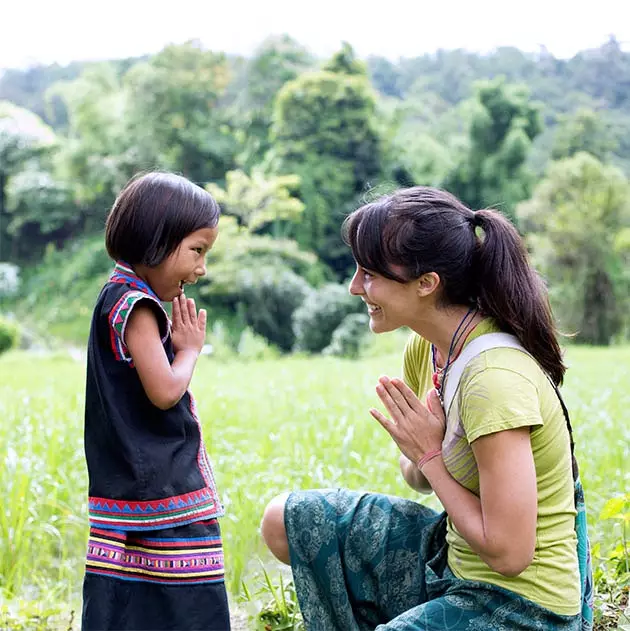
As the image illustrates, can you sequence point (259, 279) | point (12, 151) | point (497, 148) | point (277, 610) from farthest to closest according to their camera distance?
1. point (12, 151)
2. point (497, 148)
3. point (259, 279)
4. point (277, 610)

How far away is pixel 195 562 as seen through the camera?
5.06 ft

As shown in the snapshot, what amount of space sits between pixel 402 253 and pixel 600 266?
1037 cm

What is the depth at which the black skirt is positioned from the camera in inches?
60.1

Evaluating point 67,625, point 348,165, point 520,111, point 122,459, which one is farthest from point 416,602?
point 520,111

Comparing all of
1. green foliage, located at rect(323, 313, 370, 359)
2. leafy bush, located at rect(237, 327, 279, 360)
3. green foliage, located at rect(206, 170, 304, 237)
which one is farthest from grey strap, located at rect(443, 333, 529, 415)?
green foliage, located at rect(206, 170, 304, 237)

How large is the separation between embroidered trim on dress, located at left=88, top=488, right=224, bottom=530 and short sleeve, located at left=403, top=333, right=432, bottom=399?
1.61 feet

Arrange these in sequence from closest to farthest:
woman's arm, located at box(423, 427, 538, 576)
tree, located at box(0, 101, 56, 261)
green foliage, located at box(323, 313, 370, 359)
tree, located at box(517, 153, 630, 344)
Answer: woman's arm, located at box(423, 427, 538, 576) < green foliage, located at box(323, 313, 370, 359) < tree, located at box(517, 153, 630, 344) < tree, located at box(0, 101, 56, 261)

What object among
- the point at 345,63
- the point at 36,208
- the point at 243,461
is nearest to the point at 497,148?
the point at 345,63

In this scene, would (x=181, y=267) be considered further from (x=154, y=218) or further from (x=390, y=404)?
(x=390, y=404)

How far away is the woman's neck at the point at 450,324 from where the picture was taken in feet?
4.86

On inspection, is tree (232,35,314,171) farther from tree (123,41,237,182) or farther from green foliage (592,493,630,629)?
green foliage (592,493,630,629)

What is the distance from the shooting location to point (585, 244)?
37.1 feet

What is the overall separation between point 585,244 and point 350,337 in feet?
12.0

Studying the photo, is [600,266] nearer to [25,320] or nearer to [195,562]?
[25,320]
